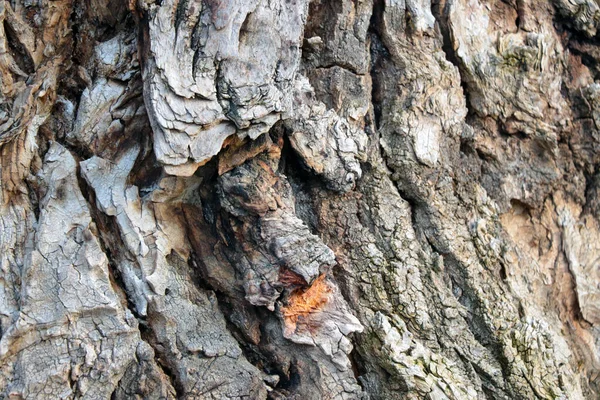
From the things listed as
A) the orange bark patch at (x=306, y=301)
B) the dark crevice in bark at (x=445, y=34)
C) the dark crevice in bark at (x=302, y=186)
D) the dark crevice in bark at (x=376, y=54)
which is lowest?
the orange bark patch at (x=306, y=301)

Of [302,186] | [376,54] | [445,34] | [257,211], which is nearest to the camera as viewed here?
[257,211]

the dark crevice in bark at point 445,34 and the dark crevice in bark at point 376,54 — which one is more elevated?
the dark crevice in bark at point 445,34

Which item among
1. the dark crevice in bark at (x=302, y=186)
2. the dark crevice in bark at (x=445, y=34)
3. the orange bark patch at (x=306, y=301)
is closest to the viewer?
the orange bark patch at (x=306, y=301)

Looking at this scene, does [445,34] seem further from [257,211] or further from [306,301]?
[306,301]

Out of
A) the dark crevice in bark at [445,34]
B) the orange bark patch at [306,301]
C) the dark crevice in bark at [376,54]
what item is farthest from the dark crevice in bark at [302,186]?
the dark crevice in bark at [445,34]

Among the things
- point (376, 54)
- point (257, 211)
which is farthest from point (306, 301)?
point (376, 54)

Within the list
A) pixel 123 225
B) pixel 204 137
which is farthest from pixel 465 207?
pixel 123 225

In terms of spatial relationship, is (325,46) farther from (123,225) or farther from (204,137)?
(123,225)

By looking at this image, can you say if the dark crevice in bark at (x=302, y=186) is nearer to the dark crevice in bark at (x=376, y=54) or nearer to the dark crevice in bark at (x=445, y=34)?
the dark crevice in bark at (x=376, y=54)

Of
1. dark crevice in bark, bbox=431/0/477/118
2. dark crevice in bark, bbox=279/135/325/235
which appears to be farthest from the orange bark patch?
dark crevice in bark, bbox=431/0/477/118
